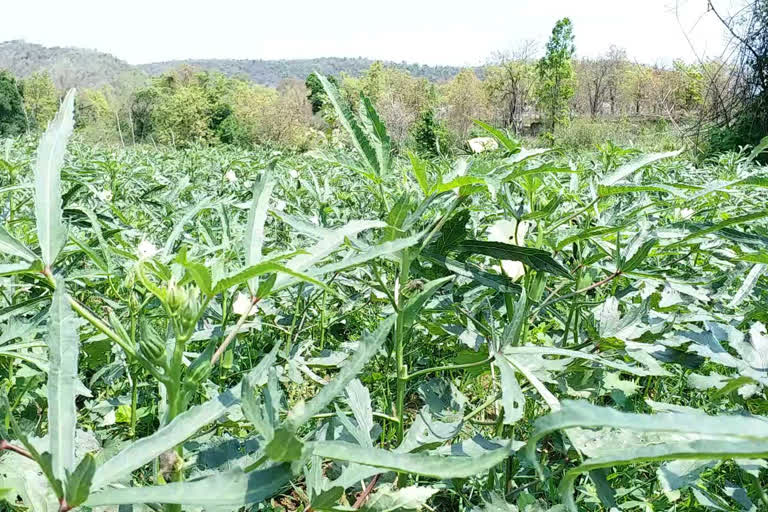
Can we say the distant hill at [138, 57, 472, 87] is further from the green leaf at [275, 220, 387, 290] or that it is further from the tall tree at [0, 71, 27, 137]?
the green leaf at [275, 220, 387, 290]

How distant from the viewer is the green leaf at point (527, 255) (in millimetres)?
709

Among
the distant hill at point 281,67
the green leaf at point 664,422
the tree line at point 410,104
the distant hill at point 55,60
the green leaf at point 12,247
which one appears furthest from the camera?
the distant hill at point 281,67

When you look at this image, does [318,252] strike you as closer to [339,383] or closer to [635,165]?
[339,383]

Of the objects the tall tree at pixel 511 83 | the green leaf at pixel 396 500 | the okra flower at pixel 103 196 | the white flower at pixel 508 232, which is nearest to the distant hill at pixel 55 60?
the tall tree at pixel 511 83

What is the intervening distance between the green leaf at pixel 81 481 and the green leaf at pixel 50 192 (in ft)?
0.76

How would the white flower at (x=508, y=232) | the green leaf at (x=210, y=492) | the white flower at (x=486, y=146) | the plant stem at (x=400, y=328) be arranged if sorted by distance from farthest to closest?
the white flower at (x=486, y=146)
the white flower at (x=508, y=232)
the plant stem at (x=400, y=328)
the green leaf at (x=210, y=492)

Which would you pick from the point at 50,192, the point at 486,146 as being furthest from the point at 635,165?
the point at 486,146

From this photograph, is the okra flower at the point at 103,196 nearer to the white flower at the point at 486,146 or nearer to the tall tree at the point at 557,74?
the white flower at the point at 486,146

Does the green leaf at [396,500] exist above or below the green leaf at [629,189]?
below

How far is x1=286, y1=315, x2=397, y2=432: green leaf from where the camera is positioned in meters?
0.42

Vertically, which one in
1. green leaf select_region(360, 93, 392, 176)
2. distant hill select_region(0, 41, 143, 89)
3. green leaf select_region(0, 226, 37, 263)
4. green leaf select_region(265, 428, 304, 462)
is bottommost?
green leaf select_region(265, 428, 304, 462)

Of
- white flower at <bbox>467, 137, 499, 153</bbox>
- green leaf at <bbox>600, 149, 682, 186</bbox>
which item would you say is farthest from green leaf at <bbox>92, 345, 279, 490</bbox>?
white flower at <bbox>467, 137, 499, 153</bbox>

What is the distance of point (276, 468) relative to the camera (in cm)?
41

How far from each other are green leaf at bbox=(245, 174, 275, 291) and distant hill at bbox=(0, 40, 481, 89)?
4696 centimetres
